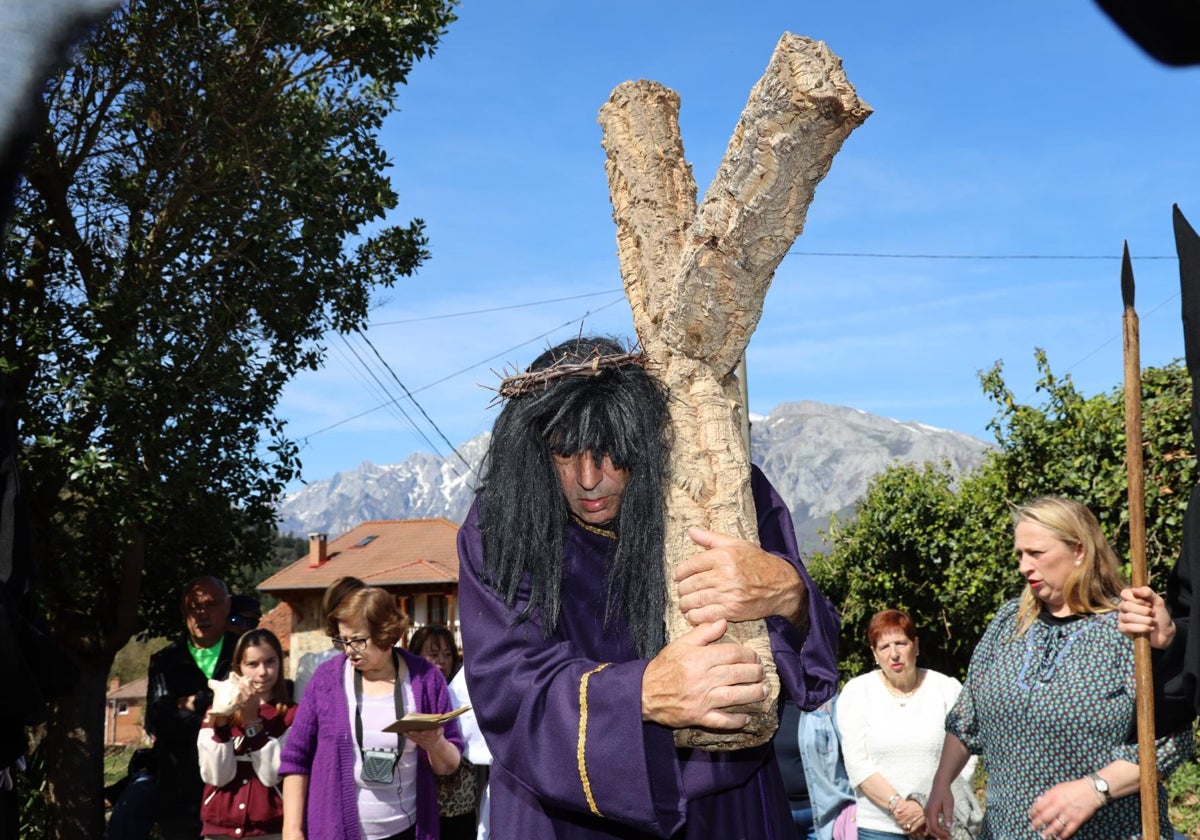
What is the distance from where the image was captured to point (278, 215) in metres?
8.14

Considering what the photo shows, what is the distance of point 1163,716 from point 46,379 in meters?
6.81

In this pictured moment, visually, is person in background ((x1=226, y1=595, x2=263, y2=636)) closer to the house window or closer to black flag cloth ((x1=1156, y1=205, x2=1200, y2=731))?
black flag cloth ((x1=1156, y1=205, x2=1200, y2=731))

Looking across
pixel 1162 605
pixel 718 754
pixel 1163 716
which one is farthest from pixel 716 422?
pixel 1163 716

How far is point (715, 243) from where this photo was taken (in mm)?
2129

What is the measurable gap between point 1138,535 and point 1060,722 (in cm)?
76

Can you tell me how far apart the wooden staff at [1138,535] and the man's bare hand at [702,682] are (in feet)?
4.99

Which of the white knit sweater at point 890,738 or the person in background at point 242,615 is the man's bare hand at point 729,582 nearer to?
the white knit sweater at point 890,738

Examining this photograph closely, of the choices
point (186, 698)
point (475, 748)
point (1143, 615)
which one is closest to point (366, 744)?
point (475, 748)

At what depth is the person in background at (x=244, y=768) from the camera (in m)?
4.61

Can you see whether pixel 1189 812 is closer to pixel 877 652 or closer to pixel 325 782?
pixel 877 652

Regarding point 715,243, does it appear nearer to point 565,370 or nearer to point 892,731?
point 565,370

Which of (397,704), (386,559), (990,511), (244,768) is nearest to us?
(397,704)

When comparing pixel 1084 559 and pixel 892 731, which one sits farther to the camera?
pixel 892 731

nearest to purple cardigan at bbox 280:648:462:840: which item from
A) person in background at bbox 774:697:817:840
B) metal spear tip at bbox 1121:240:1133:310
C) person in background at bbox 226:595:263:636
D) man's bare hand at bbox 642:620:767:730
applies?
person in background at bbox 226:595:263:636
